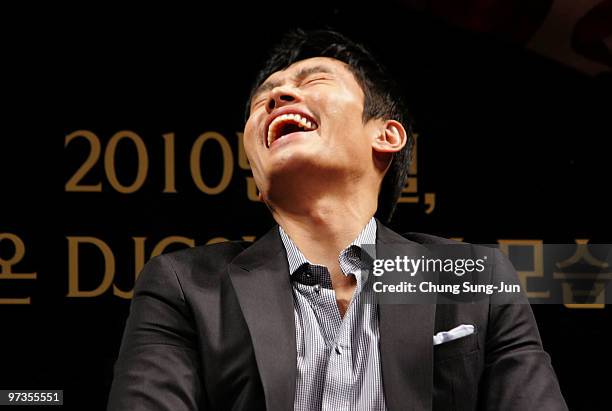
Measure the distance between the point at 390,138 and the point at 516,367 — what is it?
53 cm

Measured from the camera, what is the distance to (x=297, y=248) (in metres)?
1.48

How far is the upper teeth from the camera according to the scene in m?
1.51

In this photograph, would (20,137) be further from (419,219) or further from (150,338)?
(419,219)

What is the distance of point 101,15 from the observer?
72.7 inches

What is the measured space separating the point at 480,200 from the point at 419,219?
15 cm

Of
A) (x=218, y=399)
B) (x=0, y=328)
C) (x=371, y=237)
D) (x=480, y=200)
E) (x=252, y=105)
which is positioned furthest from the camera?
(x=480, y=200)

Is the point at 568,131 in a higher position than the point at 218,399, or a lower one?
higher

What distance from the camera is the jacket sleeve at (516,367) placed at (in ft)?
4.36

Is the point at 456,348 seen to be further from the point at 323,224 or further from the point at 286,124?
the point at 286,124

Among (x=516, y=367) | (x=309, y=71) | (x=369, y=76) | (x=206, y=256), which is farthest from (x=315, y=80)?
(x=516, y=367)

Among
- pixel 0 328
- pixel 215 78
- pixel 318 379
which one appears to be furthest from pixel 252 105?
pixel 0 328

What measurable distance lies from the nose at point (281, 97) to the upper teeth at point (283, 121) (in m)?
0.03

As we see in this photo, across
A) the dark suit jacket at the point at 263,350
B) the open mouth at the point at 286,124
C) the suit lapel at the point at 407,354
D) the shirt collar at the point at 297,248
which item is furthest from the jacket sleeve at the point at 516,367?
the open mouth at the point at 286,124

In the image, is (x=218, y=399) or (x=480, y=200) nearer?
(x=218, y=399)
